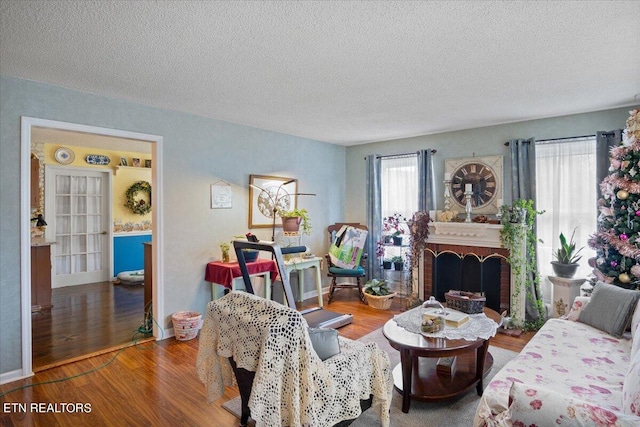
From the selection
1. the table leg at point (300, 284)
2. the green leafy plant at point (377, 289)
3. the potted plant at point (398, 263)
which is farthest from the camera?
the potted plant at point (398, 263)

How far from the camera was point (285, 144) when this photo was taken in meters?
5.32

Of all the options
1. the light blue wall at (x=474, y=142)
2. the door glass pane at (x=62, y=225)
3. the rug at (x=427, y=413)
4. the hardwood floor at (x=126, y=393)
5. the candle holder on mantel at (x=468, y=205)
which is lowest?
the rug at (x=427, y=413)

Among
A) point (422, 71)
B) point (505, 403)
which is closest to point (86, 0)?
point (422, 71)

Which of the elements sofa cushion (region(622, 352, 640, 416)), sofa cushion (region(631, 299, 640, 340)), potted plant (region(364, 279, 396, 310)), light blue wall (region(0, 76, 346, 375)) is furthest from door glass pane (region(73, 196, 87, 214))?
sofa cushion (region(631, 299, 640, 340))

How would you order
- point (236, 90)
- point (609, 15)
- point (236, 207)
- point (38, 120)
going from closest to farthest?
point (609, 15) → point (38, 120) → point (236, 90) → point (236, 207)

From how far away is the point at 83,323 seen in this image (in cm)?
440

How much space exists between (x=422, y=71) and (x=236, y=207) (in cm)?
282

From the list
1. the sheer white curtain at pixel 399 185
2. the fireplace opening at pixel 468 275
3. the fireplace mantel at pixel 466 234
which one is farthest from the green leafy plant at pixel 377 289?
the sheer white curtain at pixel 399 185

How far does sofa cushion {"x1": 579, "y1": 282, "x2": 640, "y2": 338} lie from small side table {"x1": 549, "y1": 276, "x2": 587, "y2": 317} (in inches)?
35.9

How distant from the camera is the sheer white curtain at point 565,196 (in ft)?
13.4

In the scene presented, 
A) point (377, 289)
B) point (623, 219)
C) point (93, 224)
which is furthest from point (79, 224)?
point (623, 219)

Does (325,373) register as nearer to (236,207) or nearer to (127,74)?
(127,74)

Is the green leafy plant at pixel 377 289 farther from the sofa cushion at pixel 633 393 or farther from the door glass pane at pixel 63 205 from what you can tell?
the door glass pane at pixel 63 205

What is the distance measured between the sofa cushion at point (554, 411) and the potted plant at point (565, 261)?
2979 mm
